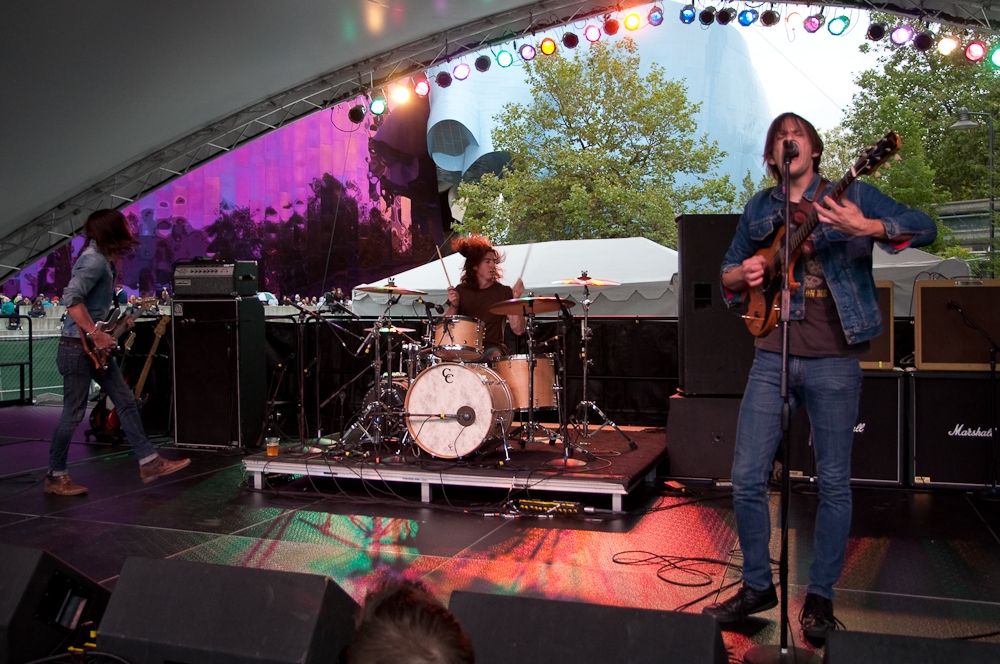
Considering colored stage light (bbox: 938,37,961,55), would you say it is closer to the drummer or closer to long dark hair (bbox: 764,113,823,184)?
Result: the drummer

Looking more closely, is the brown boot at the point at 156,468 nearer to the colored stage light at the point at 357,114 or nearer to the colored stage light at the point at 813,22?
the colored stage light at the point at 357,114

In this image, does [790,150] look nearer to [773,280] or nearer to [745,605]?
[773,280]

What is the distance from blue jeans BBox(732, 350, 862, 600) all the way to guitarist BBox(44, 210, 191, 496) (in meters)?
4.92

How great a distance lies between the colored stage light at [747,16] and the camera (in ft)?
31.2

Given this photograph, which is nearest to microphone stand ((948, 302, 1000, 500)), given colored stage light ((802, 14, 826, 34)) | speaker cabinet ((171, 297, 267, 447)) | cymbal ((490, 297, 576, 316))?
cymbal ((490, 297, 576, 316))

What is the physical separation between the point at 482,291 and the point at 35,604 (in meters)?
5.31

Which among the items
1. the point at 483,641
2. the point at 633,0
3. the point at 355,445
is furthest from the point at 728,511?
the point at 633,0

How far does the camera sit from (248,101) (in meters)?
10.3

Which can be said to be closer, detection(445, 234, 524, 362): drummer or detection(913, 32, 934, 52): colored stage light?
detection(445, 234, 524, 362): drummer

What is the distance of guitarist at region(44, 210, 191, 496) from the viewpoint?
19.7ft

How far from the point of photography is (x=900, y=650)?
1771 mm

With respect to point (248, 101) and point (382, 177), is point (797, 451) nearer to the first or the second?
point (248, 101)

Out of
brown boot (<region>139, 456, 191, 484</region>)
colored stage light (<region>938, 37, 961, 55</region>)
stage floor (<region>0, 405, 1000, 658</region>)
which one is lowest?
stage floor (<region>0, 405, 1000, 658</region>)

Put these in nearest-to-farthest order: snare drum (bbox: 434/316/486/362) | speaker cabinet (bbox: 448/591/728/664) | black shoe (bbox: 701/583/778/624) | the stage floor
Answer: speaker cabinet (bbox: 448/591/728/664) → black shoe (bbox: 701/583/778/624) → the stage floor → snare drum (bbox: 434/316/486/362)
